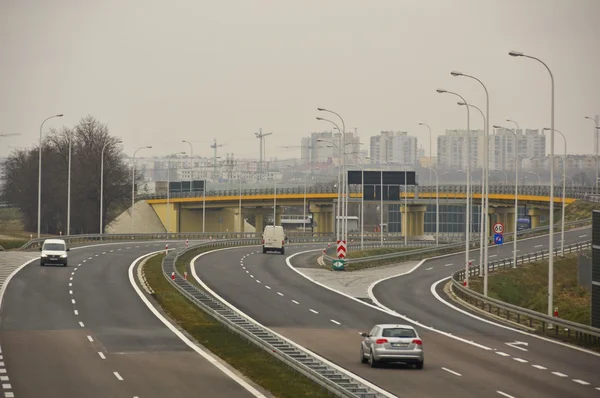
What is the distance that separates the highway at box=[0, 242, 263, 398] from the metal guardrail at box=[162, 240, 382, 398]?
219cm

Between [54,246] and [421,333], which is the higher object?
[54,246]

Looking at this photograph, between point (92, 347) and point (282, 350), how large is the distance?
714 centimetres

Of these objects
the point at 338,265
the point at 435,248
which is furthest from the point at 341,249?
the point at 435,248

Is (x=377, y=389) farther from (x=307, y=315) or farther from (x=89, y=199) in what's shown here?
(x=89, y=199)

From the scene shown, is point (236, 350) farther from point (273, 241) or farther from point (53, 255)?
point (273, 241)

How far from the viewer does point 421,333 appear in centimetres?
4625

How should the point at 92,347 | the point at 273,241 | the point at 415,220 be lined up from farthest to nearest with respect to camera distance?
the point at 415,220 → the point at 273,241 → the point at 92,347

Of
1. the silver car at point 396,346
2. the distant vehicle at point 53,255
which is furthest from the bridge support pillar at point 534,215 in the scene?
the silver car at point 396,346

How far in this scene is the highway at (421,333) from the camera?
32.7 meters

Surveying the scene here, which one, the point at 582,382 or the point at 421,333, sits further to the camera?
the point at 421,333

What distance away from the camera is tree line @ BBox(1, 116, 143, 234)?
14350cm

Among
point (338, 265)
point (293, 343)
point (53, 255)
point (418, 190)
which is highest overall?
point (418, 190)

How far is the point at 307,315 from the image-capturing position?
52.5 meters

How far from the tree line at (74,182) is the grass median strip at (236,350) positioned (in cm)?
8285
